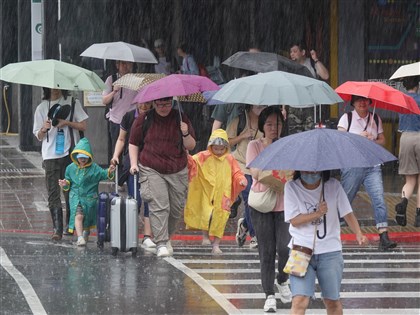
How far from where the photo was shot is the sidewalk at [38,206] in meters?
15.0

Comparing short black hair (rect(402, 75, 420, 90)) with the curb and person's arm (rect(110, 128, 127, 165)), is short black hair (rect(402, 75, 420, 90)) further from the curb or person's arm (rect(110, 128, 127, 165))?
person's arm (rect(110, 128, 127, 165))

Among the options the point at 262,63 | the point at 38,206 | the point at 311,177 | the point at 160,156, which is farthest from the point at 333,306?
the point at 38,206

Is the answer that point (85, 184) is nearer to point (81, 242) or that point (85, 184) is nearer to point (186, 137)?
point (81, 242)

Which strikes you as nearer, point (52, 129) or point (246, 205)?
point (246, 205)

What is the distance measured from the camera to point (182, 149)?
1298cm

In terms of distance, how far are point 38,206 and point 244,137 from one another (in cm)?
482

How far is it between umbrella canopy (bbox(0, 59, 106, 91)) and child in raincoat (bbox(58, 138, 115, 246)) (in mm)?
685

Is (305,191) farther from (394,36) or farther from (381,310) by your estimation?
(394,36)

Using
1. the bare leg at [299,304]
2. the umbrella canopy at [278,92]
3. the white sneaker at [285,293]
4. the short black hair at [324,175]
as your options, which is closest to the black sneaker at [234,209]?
the umbrella canopy at [278,92]

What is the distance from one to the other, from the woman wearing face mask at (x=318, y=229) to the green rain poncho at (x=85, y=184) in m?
5.54

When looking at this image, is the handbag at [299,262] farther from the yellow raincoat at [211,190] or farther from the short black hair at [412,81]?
the short black hair at [412,81]

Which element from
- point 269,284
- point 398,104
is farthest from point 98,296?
point 398,104

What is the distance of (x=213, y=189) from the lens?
1336 cm

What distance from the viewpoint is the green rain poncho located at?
13.7 metres
